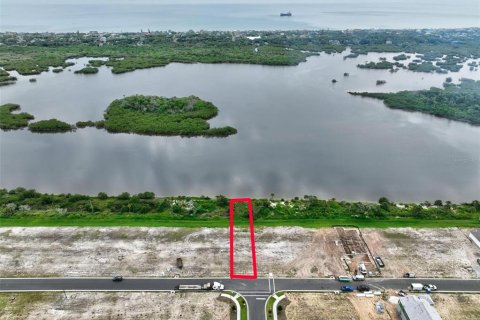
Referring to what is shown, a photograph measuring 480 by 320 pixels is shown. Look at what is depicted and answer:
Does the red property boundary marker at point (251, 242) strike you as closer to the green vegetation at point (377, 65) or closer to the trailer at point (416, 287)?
the trailer at point (416, 287)

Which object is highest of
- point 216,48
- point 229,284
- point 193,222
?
point 216,48

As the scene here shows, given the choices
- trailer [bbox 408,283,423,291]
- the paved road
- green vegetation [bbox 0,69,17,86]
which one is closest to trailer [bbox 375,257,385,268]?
the paved road

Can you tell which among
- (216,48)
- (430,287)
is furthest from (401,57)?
(430,287)

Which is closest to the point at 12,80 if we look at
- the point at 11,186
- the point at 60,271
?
the point at 11,186

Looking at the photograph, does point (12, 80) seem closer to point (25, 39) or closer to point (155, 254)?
point (25, 39)

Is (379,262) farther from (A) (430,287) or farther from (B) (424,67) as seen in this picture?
(B) (424,67)

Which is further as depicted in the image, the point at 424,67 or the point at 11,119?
the point at 424,67
